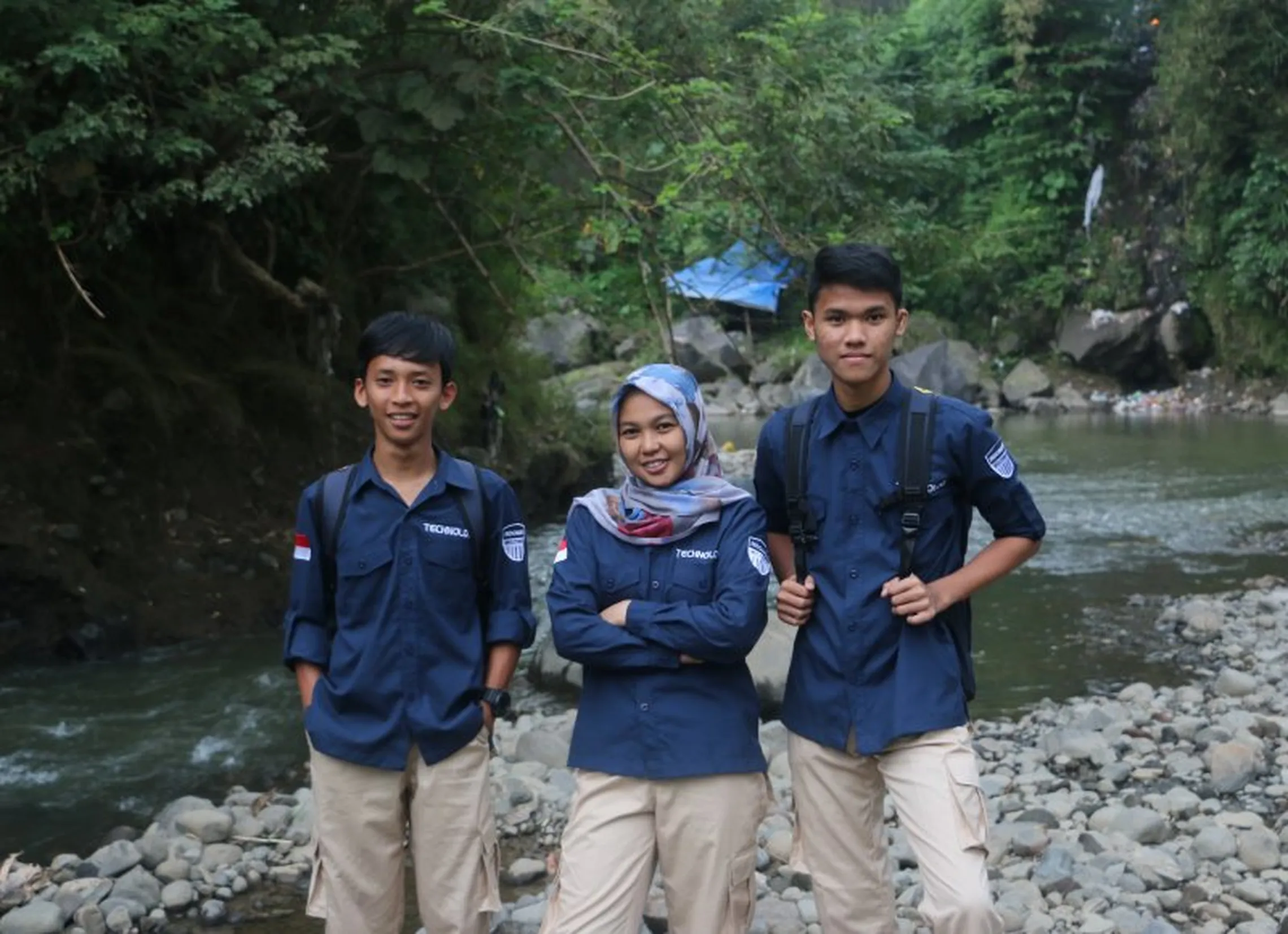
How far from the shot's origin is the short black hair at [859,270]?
3080mm

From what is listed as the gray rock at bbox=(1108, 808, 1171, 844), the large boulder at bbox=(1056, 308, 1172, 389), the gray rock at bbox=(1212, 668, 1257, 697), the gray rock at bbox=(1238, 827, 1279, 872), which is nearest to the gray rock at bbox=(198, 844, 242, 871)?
the gray rock at bbox=(1108, 808, 1171, 844)

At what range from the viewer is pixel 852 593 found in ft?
10.0

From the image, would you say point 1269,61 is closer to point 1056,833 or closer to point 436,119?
point 436,119

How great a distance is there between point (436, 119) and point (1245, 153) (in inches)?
877

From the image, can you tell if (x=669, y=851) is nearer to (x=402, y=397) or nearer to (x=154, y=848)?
(x=402, y=397)

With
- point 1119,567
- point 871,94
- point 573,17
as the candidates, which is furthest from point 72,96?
point 1119,567

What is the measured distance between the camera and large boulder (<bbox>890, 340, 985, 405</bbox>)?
91.2 ft

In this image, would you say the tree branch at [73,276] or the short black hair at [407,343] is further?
the tree branch at [73,276]

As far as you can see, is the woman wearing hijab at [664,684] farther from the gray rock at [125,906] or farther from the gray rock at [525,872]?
the gray rock at [125,906]

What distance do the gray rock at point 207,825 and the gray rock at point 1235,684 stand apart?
199 inches

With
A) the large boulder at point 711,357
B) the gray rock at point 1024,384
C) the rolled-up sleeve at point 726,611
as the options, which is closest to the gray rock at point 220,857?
the rolled-up sleeve at point 726,611

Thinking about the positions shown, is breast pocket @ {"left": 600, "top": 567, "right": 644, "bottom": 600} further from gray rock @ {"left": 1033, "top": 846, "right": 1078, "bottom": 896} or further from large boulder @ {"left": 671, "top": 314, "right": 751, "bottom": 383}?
large boulder @ {"left": 671, "top": 314, "right": 751, "bottom": 383}

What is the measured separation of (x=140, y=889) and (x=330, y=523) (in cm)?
245

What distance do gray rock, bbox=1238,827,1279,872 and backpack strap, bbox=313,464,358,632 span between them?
331 centimetres
